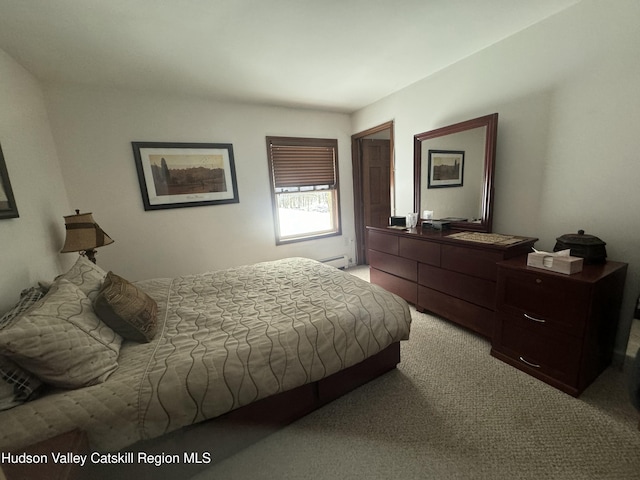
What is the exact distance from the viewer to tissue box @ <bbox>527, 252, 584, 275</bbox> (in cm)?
146

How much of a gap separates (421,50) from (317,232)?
2.51 meters

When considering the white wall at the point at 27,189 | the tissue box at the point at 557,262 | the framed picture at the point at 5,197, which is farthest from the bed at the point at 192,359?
the tissue box at the point at 557,262

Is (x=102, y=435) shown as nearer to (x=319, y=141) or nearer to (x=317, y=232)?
(x=317, y=232)

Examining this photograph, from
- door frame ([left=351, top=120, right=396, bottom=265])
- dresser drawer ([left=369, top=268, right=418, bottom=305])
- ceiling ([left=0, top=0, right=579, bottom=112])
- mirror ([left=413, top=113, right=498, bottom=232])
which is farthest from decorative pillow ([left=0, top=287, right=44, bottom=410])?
door frame ([left=351, top=120, right=396, bottom=265])

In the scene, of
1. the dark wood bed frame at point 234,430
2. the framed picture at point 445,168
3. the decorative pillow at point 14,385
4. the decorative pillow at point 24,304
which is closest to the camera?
the decorative pillow at point 14,385

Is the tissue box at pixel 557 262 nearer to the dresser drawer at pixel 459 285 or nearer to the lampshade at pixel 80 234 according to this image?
the dresser drawer at pixel 459 285

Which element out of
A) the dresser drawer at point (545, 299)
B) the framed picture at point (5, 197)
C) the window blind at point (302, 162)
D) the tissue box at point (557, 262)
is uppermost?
the window blind at point (302, 162)

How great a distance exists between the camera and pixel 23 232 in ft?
5.63

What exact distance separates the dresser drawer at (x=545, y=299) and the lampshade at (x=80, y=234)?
323 centimetres

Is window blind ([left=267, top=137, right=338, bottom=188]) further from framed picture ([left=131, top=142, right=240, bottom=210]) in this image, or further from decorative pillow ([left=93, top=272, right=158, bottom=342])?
decorative pillow ([left=93, top=272, right=158, bottom=342])

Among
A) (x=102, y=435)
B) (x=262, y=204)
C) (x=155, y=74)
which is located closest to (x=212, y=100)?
(x=155, y=74)

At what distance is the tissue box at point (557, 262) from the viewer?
1.46 meters

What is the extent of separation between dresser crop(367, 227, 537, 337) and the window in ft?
3.73

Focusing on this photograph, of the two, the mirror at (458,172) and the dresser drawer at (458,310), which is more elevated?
the mirror at (458,172)
